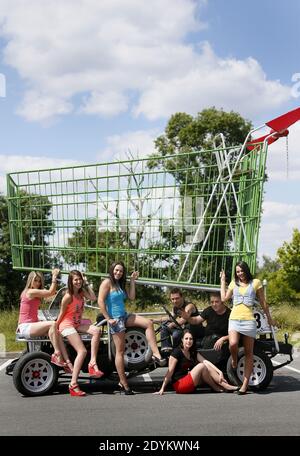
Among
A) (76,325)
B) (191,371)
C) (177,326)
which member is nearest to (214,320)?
(177,326)

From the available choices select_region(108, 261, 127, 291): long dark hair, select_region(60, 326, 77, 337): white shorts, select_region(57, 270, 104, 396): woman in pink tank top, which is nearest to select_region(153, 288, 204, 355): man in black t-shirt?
select_region(108, 261, 127, 291): long dark hair

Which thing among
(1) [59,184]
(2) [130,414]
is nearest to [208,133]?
(1) [59,184]

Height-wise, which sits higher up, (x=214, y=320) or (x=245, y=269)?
(x=245, y=269)

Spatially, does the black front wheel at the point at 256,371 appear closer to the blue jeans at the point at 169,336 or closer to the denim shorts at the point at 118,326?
the blue jeans at the point at 169,336

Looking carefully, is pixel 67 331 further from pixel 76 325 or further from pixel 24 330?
pixel 24 330

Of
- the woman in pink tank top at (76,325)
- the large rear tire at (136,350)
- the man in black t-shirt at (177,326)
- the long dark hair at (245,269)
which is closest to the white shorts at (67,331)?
the woman in pink tank top at (76,325)

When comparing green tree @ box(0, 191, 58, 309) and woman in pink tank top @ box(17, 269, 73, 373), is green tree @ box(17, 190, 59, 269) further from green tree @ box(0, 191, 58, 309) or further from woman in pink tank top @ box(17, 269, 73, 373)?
woman in pink tank top @ box(17, 269, 73, 373)

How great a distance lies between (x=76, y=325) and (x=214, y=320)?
70.4 inches

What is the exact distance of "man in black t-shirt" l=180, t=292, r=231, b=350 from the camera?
8629 millimetres

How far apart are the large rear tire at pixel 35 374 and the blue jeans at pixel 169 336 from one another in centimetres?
146

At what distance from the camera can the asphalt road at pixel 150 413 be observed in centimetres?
630

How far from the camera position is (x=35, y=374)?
8.30m

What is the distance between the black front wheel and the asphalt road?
192 mm
